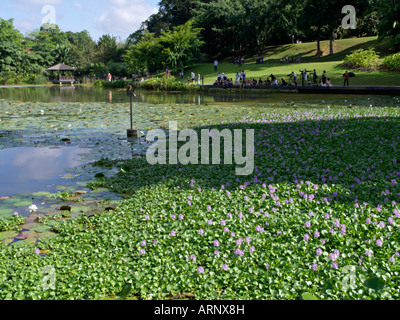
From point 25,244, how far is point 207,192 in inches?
97.4

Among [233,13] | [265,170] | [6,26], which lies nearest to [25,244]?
[265,170]

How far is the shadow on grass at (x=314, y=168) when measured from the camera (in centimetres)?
530

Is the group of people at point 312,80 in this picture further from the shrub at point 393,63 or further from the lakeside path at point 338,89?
the shrub at point 393,63

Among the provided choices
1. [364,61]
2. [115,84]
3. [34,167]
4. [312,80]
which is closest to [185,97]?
[312,80]

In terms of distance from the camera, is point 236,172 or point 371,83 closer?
point 236,172

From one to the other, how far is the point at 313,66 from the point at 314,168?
32.1 metres

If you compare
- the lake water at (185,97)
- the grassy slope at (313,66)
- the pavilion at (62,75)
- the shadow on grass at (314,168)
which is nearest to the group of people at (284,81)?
the grassy slope at (313,66)

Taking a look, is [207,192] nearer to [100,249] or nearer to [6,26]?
[100,249]

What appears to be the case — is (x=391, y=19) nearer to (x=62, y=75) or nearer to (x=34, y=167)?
(x=34, y=167)

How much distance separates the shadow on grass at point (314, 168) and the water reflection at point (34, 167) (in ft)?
3.66

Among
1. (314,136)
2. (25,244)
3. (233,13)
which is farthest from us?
(233,13)

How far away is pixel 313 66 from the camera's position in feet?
117

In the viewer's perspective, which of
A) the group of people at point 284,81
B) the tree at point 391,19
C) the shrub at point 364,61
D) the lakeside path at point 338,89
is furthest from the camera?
the shrub at point 364,61
